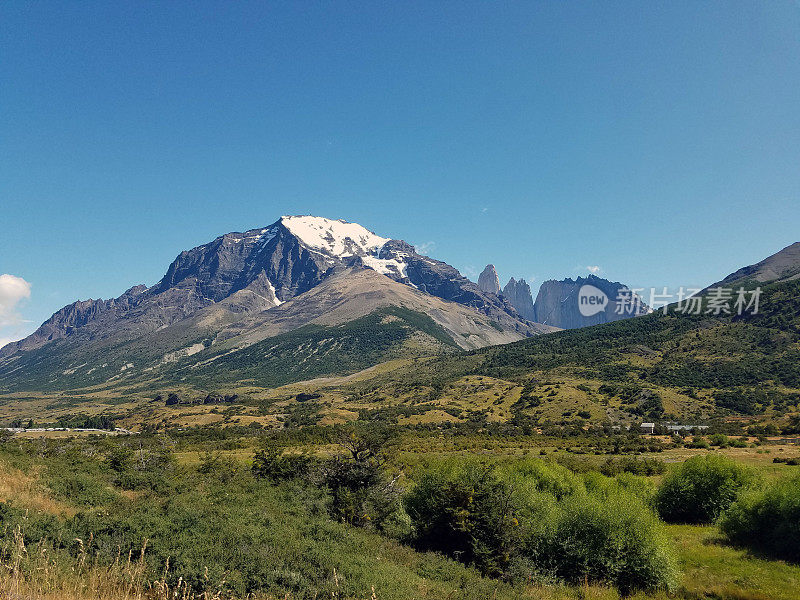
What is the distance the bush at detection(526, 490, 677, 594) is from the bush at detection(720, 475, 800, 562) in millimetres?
9801

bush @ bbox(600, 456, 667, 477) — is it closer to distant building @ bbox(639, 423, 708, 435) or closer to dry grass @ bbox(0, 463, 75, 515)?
distant building @ bbox(639, 423, 708, 435)

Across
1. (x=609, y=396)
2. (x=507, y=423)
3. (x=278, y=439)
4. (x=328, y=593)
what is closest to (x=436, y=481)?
(x=328, y=593)

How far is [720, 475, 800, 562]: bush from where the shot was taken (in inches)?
1122

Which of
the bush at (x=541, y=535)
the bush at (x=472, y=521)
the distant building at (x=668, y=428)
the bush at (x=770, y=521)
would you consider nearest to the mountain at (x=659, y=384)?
the distant building at (x=668, y=428)

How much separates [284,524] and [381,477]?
9531 millimetres

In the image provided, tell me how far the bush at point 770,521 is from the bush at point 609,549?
980cm

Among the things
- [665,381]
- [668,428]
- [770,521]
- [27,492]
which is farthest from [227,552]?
[665,381]

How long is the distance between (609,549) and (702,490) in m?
21.9

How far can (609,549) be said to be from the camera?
25.8m

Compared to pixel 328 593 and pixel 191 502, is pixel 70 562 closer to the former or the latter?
pixel 328 593

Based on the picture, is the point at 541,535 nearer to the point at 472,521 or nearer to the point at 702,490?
the point at 472,521

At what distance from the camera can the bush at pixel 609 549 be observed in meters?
25.0

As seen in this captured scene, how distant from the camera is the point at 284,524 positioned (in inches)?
888

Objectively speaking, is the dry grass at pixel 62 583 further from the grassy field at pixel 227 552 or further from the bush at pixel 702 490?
the bush at pixel 702 490
